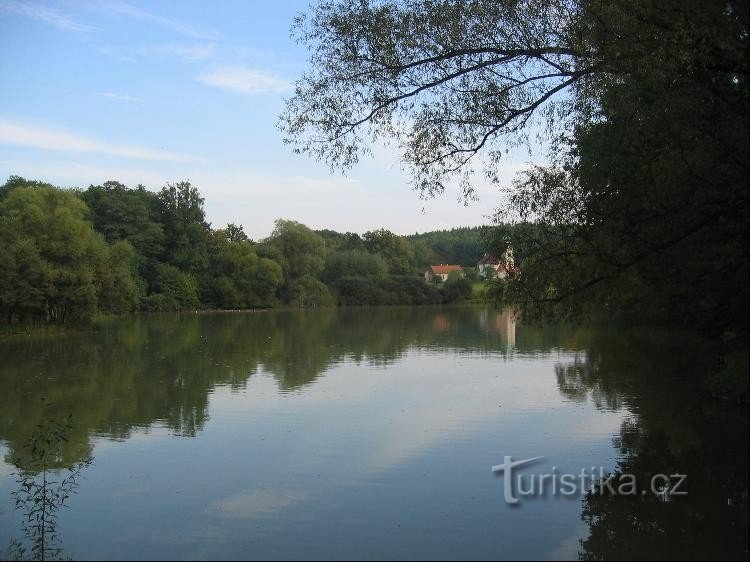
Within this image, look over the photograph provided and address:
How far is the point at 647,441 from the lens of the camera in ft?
37.3

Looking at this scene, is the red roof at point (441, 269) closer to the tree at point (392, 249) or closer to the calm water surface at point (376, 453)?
the tree at point (392, 249)

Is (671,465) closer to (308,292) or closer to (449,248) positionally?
(308,292)

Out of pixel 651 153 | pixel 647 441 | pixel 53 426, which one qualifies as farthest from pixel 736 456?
pixel 53 426

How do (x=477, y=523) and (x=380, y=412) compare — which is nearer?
(x=477, y=523)

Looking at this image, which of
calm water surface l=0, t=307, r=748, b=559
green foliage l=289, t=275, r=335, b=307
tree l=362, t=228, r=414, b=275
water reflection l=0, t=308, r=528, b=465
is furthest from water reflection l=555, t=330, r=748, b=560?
tree l=362, t=228, r=414, b=275

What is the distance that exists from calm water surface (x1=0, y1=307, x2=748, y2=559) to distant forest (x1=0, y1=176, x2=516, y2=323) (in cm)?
1382

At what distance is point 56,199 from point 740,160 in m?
39.0

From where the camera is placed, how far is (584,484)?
9.20 metres

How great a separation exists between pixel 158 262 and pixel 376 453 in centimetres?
6060

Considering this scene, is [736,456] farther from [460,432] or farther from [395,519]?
[395,519]

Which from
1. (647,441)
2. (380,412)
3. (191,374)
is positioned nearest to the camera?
(647,441)

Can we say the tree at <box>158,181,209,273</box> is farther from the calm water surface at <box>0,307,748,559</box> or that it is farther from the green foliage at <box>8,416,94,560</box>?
the green foliage at <box>8,416,94,560</box>

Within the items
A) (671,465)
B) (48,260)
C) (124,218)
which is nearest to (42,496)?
(671,465)

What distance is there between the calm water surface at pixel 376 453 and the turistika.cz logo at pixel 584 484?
0.65ft
